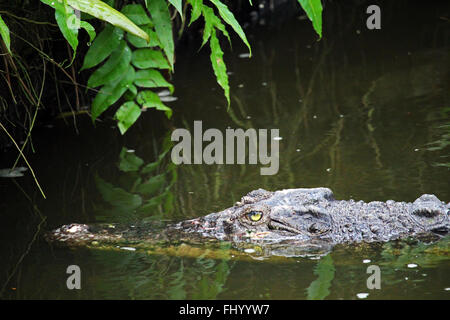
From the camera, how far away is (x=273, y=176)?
6.48m

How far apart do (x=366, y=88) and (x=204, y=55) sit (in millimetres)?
2828

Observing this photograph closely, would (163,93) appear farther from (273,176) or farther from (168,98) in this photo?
(273,176)

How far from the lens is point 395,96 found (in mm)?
8109

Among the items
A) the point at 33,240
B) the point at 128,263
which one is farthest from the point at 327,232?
the point at 33,240

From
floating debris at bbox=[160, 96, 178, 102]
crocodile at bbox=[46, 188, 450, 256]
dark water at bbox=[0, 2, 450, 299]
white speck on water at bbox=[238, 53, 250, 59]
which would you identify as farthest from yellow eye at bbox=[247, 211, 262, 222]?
white speck on water at bbox=[238, 53, 250, 59]

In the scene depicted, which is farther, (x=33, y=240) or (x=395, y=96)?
(x=395, y=96)

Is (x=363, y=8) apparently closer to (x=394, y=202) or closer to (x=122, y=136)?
(x=122, y=136)

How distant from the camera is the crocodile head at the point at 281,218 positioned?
5.21 meters

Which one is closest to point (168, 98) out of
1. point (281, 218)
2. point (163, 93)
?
point (163, 93)

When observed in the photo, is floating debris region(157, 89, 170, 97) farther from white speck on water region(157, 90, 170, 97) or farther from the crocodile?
the crocodile

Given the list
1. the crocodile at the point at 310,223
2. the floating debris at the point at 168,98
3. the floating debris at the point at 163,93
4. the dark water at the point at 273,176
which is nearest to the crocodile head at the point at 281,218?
the crocodile at the point at 310,223

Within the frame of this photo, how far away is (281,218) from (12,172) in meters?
3.00

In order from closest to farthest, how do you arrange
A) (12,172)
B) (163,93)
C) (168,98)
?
(12,172) < (168,98) < (163,93)

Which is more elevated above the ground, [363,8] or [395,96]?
[363,8]
